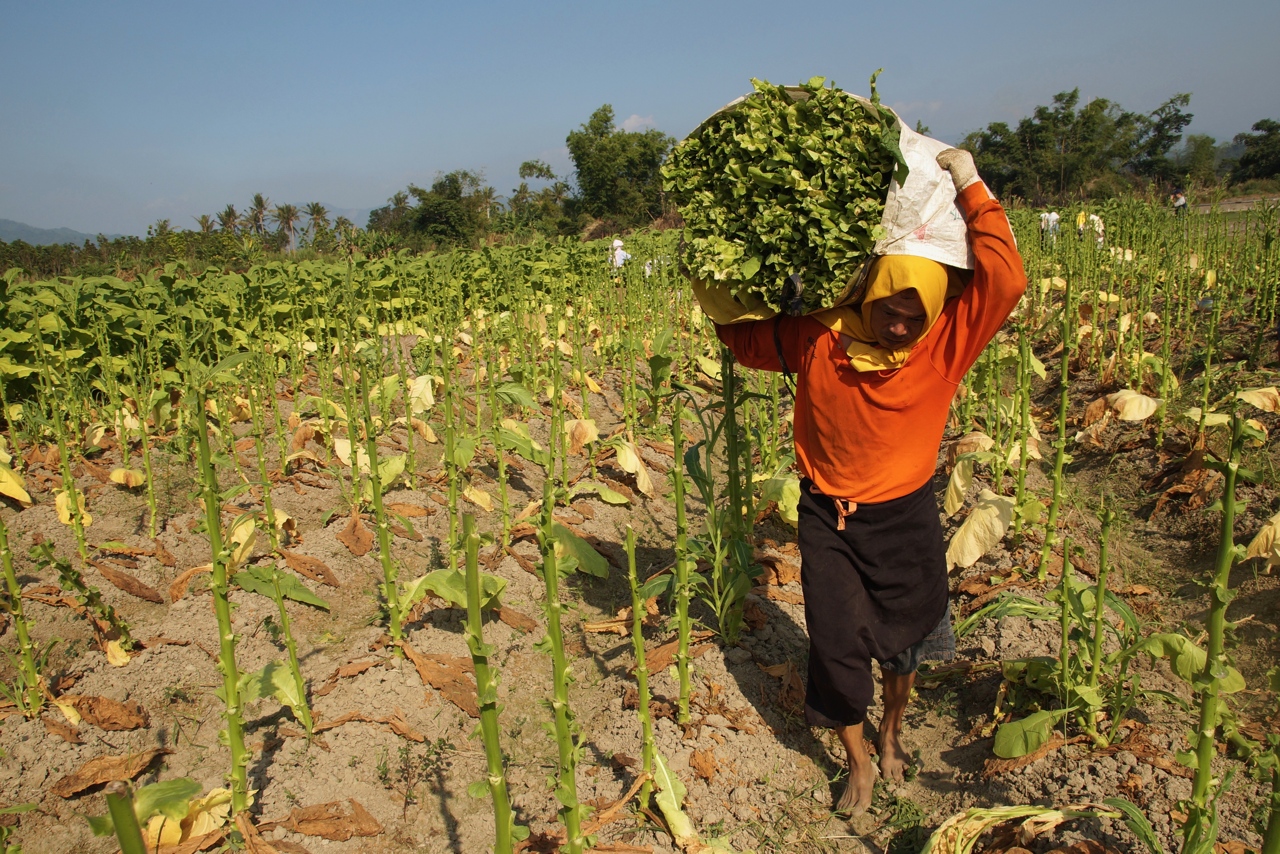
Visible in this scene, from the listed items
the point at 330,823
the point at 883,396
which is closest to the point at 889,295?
the point at 883,396

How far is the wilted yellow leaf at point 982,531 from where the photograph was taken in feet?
10.9

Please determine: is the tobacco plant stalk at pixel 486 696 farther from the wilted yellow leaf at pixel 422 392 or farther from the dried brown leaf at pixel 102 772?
the wilted yellow leaf at pixel 422 392

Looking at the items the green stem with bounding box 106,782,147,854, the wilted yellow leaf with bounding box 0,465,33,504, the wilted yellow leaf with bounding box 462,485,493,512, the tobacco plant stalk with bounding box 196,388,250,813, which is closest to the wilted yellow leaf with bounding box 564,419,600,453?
the wilted yellow leaf with bounding box 462,485,493,512

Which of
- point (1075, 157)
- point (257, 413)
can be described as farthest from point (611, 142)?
point (257, 413)

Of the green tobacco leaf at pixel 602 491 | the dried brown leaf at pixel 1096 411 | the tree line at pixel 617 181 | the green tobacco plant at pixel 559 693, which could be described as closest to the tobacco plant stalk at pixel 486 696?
the green tobacco plant at pixel 559 693

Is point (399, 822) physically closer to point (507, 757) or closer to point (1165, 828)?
point (507, 757)

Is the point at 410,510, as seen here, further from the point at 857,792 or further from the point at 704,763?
the point at 857,792

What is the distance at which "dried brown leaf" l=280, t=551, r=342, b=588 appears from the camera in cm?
342

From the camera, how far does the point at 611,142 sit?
51188 millimetres

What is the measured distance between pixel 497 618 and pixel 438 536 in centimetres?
78

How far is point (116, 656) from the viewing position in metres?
2.87

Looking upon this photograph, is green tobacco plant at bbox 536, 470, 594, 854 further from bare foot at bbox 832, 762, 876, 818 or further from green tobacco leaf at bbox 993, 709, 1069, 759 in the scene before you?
green tobacco leaf at bbox 993, 709, 1069, 759

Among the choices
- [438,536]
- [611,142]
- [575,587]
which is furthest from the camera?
[611,142]

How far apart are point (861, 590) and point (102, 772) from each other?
7.56 feet
